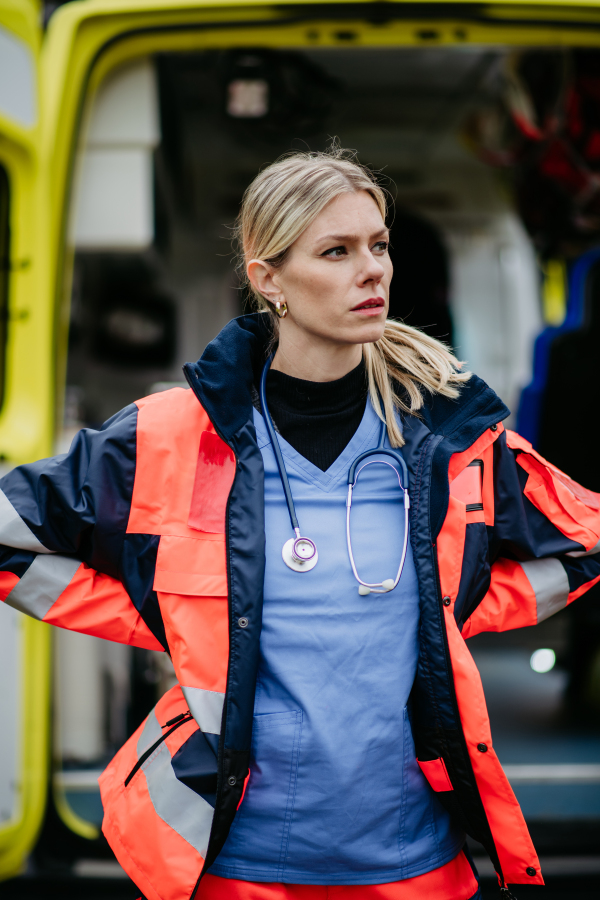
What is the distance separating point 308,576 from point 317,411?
0.32m

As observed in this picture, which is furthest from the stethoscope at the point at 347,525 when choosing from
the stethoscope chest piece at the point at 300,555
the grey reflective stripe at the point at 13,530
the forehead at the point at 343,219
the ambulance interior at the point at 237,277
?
the ambulance interior at the point at 237,277

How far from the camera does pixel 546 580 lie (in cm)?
150

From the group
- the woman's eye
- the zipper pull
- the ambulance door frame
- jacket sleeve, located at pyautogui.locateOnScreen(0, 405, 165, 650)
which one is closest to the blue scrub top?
the zipper pull

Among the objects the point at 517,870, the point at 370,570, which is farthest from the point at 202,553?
the point at 517,870

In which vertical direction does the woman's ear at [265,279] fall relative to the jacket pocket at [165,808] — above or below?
above

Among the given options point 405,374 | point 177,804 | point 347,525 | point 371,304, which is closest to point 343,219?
point 371,304

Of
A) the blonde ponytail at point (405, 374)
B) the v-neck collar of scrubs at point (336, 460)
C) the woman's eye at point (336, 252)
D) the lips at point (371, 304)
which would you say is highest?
the woman's eye at point (336, 252)

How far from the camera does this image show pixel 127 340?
5.38m

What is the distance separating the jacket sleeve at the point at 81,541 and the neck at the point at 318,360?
1.00ft

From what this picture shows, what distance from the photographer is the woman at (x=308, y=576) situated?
129 cm

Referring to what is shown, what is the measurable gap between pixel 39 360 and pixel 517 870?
5.72 feet

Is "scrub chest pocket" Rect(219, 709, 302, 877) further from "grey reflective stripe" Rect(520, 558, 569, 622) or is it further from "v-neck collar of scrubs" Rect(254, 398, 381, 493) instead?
"grey reflective stripe" Rect(520, 558, 569, 622)

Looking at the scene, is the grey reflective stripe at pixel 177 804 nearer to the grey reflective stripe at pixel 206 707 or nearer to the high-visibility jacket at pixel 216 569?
the high-visibility jacket at pixel 216 569

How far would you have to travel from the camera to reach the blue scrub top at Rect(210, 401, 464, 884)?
4.20 ft
